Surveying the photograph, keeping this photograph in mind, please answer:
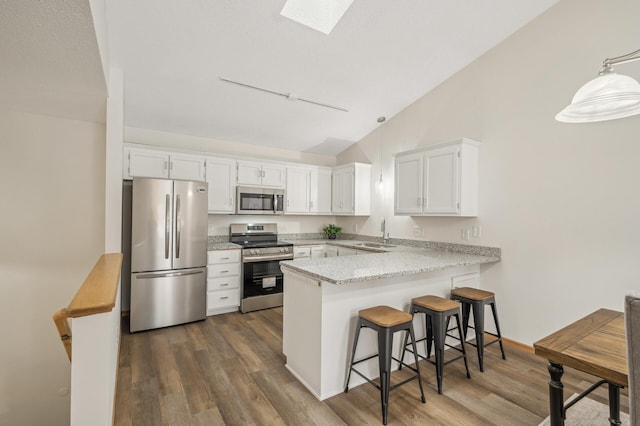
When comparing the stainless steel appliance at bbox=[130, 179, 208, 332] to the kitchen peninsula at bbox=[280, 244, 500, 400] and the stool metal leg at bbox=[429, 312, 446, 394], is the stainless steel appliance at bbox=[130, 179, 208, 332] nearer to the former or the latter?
the kitchen peninsula at bbox=[280, 244, 500, 400]

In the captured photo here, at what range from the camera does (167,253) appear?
3570 millimetres

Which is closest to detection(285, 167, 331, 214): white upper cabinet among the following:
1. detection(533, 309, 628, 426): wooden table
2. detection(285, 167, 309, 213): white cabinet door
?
detection(285, 167, 309, 213): white cabinet door

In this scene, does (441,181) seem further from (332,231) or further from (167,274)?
(167,274)

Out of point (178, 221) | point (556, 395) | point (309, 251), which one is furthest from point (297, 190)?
point (556, 395)

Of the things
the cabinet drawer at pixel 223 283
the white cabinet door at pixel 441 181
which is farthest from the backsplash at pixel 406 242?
the cabinet drawer at pixel 223 283

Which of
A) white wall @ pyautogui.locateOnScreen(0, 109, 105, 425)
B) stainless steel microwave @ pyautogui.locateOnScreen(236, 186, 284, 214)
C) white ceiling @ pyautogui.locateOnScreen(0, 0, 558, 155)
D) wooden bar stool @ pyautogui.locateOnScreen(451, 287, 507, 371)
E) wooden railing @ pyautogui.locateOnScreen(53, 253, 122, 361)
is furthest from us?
stainless steel microwave @ pyautogui.locateOnScreen(236, 186, 284, 214)

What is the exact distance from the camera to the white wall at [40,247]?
9.48 feet

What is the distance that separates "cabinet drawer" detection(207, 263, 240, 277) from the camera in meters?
3.98

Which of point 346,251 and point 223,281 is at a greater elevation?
point 346,251

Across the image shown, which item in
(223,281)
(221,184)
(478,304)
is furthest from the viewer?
(221,184)

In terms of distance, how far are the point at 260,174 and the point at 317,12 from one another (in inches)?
96.3

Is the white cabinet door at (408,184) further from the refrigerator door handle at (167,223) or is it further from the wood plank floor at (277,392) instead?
the refrigerator door handle at (167,223)

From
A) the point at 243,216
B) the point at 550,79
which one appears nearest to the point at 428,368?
the point at 550,79

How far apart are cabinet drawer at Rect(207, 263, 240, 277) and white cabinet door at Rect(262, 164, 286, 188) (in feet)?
4.46
